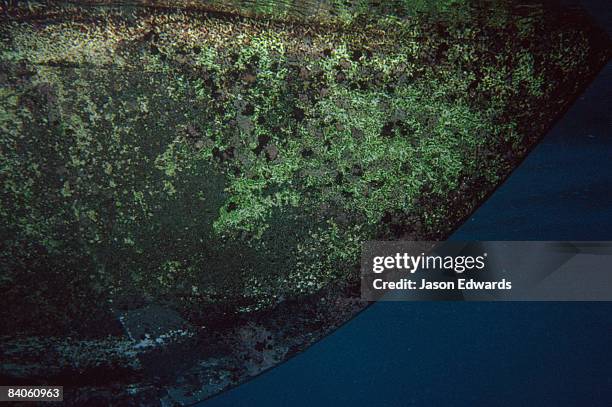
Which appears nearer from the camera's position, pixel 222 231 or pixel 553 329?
pixel 222 231

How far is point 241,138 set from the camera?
1.60 m

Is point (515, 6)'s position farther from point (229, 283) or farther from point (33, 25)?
point (33, 25)

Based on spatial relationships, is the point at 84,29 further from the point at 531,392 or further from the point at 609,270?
the point at 531,392

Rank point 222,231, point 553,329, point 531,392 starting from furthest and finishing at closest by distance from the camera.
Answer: point 531,392 → point 553,329 → point 222,231

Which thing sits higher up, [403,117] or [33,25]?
[33,25]

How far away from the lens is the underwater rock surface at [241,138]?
151 cm

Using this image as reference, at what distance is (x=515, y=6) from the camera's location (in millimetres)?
1465

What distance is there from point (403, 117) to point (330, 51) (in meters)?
0.45

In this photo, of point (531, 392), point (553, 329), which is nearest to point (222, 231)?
point (553, 329)

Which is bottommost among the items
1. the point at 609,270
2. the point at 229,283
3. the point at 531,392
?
the point at 531,392

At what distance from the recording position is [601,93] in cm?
431

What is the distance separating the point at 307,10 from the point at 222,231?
1.08 metres

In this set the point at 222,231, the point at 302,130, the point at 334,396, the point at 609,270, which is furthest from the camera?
the point at 334,396

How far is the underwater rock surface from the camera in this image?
151cm
